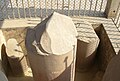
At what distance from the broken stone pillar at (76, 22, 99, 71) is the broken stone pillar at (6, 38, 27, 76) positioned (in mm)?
760

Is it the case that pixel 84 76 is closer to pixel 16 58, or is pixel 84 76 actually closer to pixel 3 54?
pixel 16 58

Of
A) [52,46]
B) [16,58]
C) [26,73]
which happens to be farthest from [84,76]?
[52,46]

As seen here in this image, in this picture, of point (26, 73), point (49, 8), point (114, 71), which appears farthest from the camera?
point (49, 8)

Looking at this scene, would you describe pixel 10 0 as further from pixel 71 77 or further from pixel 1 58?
pixel 71 77

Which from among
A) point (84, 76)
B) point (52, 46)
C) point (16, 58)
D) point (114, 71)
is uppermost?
point (52, 46)

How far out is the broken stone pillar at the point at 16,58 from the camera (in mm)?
2410

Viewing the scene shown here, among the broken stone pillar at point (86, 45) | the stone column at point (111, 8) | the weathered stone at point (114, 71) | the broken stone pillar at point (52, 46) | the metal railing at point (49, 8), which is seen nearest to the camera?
the weathered stone at point (114, 71)

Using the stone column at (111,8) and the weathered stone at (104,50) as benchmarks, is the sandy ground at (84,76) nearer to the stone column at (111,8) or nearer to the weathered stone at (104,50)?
the weathered stone at (104,50)

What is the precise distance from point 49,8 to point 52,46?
1.18m

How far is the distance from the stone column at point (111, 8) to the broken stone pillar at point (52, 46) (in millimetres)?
944

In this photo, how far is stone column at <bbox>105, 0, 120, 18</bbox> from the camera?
8.27ft

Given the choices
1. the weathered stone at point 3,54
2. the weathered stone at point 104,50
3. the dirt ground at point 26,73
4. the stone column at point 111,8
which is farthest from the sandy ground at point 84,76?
the stone column at point 111,8

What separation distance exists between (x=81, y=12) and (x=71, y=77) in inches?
43.5

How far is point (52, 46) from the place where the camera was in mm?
1688
